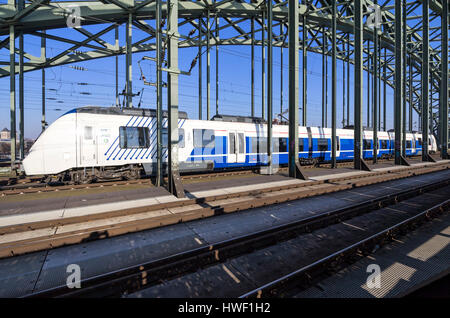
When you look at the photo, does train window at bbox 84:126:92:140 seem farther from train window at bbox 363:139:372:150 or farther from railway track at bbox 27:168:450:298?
train window at bbox 363:139:372:150

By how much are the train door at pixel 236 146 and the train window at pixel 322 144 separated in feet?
25.8

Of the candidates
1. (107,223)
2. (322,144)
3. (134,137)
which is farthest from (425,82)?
(107,223)

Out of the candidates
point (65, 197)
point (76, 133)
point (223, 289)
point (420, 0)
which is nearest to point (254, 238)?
point (223, 289)

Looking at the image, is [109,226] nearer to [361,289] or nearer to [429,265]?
[361,289]

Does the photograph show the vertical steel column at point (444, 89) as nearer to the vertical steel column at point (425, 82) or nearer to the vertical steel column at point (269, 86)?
the vertical steel column at point (425, 82)

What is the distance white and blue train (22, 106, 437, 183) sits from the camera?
10.6 metres

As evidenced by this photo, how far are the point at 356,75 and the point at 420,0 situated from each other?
2337 cm

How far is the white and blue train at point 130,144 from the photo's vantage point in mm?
10641

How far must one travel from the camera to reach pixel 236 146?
51.1ft

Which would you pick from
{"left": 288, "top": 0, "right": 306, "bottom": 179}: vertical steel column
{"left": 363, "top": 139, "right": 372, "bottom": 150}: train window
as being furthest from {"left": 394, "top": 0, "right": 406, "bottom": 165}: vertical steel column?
{"left": 288, "top": 0, "right": 306, "bottom": 179}: vertical steel column

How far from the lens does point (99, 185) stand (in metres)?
11.2

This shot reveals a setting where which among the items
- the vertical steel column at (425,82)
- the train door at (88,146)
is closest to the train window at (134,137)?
the train door at (88,146)
